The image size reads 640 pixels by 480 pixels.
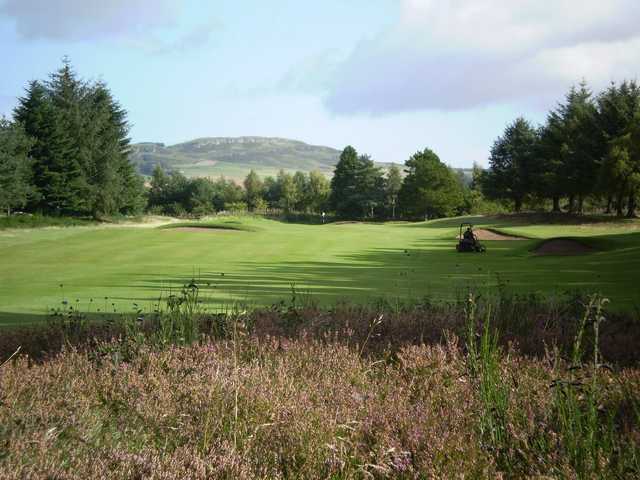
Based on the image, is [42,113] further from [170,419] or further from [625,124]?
[170,419]

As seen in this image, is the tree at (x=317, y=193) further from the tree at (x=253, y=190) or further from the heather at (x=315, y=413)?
the heather at (x=315, y=413)

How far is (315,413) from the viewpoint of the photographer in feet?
12.2

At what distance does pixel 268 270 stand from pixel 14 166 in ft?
106

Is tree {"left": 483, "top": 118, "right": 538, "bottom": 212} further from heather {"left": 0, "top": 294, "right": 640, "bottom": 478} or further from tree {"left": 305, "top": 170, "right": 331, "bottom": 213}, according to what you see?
heather {"left": 0, "top": 294, "right": 640, "bottom": 478}

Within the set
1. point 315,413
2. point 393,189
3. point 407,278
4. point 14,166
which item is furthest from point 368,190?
point 315,413

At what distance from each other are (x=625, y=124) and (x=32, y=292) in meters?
43.1

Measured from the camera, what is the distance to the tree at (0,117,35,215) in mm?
40094

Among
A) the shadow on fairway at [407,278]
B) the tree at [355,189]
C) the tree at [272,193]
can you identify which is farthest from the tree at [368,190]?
the shadow on fairway at [407,278]

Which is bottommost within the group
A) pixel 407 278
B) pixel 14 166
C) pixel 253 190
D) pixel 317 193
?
pixel 407 278

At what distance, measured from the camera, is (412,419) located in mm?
3721

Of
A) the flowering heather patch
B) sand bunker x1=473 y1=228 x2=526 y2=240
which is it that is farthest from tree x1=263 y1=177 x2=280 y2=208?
the flowering heather patch

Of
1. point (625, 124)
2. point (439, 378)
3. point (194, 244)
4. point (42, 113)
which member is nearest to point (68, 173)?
point (42, 113)

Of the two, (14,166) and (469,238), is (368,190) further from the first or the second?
(469,238)

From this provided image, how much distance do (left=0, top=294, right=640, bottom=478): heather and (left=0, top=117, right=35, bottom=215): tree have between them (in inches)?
1527
